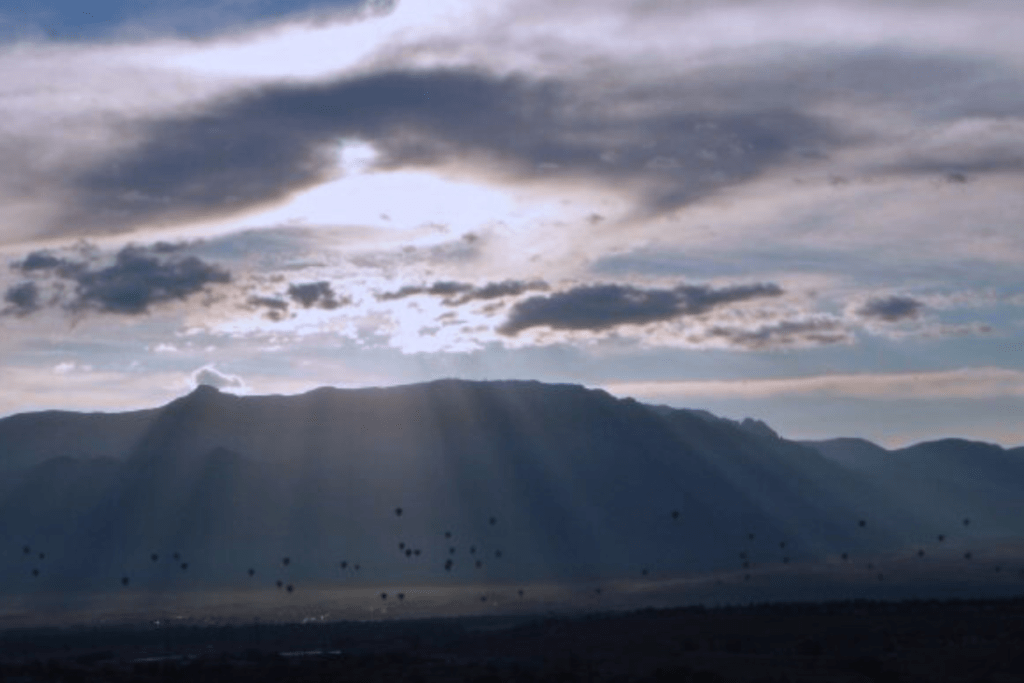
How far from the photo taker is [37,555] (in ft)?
630

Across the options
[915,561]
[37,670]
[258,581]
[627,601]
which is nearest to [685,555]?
[915,561]

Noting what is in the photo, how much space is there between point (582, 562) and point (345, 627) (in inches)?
3553

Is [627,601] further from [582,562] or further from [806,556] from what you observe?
[806,556]

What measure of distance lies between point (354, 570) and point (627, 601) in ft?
204

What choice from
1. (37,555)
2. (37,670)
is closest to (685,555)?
(37,555)

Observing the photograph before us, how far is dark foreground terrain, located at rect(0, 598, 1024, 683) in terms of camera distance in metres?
55.8

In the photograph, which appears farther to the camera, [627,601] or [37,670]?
[627,601]

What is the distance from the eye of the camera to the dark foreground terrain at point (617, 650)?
183 ft

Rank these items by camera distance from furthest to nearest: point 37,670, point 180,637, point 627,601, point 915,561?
point 915,561, point 627,601, point 180,637, point 37,670

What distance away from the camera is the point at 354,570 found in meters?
187

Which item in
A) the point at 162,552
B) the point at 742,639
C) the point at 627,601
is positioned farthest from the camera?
the point at 162,552

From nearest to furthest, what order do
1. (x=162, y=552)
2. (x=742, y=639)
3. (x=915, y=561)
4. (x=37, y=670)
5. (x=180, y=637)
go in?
(x=37, y=670) → (x=742, y=639) → (x=180, y=637) → (x=915, y=561) → (x=162, y=552)

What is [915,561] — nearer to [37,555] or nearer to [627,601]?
[627,601]

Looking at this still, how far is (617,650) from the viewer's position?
6625 cm
